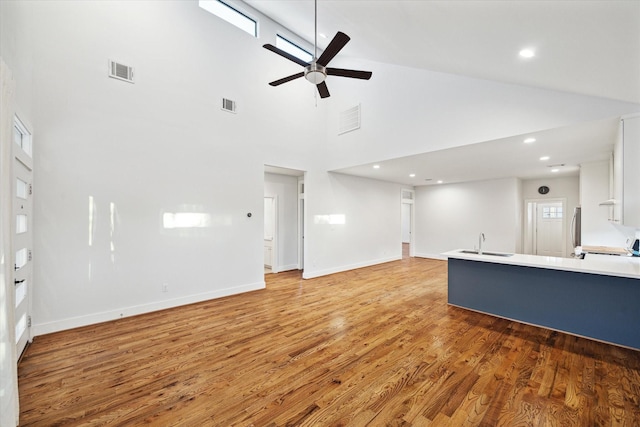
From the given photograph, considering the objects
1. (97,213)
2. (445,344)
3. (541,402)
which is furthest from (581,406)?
(97,213)

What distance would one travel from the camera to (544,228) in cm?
809

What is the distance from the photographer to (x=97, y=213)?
3742mm

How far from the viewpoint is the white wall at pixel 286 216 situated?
22.6ft

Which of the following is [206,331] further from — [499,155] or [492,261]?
[499,155]

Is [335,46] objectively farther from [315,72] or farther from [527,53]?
[527,53]

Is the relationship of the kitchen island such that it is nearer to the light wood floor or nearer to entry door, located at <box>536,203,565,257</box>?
A: the light wood floor

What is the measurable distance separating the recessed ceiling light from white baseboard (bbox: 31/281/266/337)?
535cm

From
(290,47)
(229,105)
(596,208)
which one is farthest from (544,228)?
(229,105)

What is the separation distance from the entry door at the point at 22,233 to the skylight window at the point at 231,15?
3.83 m

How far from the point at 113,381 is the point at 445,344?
11.3 feet

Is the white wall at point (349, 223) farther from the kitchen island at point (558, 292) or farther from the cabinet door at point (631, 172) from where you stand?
the cabinet door at point (631, 172)

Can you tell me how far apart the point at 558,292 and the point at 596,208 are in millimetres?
3352

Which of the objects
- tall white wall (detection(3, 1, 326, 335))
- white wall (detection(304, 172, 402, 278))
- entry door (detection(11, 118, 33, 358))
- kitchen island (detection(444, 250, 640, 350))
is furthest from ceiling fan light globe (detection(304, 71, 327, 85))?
white wall (detection(304, 172, 402, 278))

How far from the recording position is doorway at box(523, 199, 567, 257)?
776 centimetres
